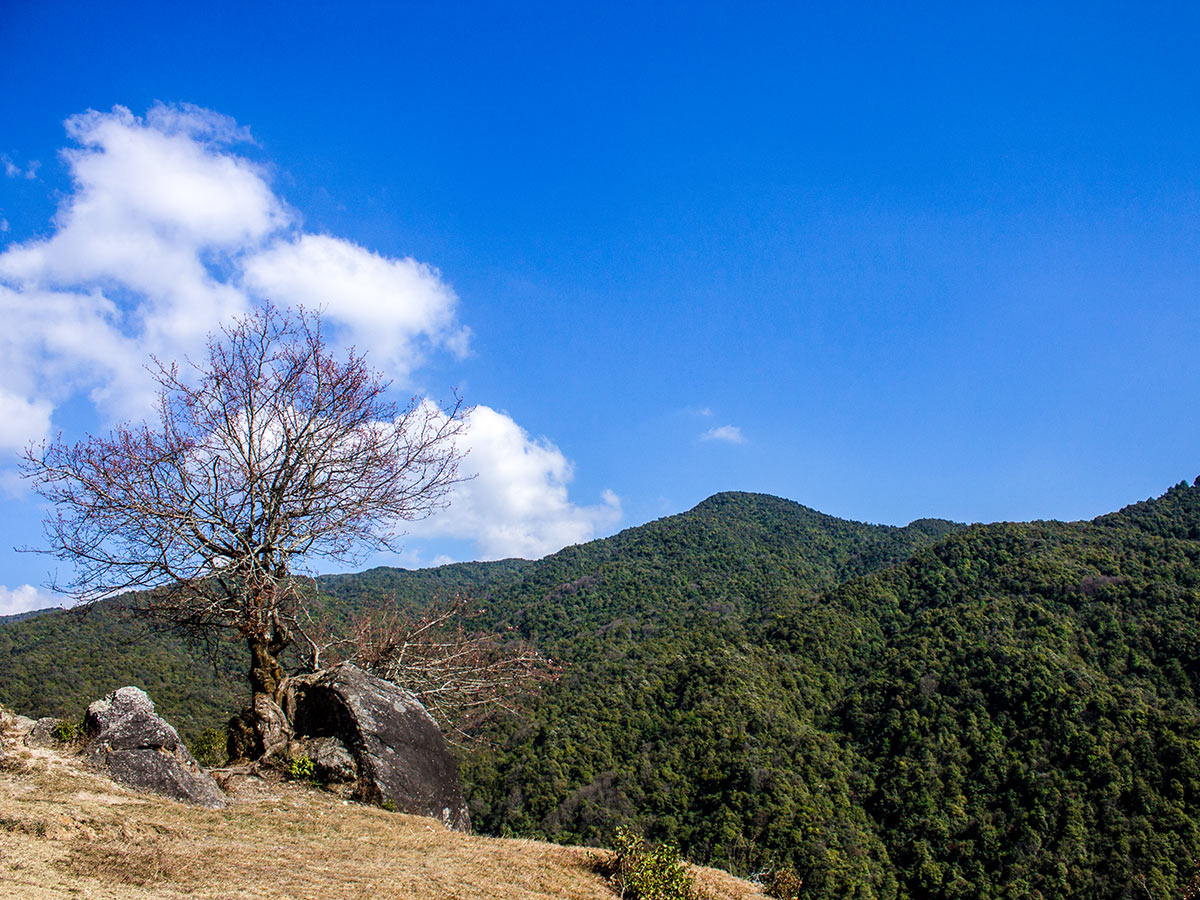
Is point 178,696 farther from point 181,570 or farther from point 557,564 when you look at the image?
point 557,564

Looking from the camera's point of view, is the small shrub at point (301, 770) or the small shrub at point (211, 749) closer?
the small shrub at point (301, 770)

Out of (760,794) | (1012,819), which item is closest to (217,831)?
(760,794)

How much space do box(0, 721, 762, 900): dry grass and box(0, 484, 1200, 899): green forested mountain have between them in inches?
261

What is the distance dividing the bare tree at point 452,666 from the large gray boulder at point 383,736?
0.91 m

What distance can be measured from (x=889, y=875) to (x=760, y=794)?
23.7 ft

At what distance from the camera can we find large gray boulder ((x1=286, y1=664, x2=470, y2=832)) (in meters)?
9.02

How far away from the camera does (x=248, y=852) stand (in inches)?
235

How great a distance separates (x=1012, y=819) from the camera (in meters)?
34.1

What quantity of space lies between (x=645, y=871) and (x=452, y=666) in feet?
19.1

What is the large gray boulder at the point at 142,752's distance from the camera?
7469 mm

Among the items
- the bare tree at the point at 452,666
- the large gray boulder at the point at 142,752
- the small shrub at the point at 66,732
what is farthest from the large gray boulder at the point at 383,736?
the small shrub at the point at 66,732

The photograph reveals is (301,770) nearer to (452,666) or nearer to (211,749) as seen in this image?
(211,749)

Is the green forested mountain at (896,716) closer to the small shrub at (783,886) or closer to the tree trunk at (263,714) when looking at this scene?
the tree trunk at (263,714)

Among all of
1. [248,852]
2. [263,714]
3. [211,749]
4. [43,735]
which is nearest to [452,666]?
[263,714]
